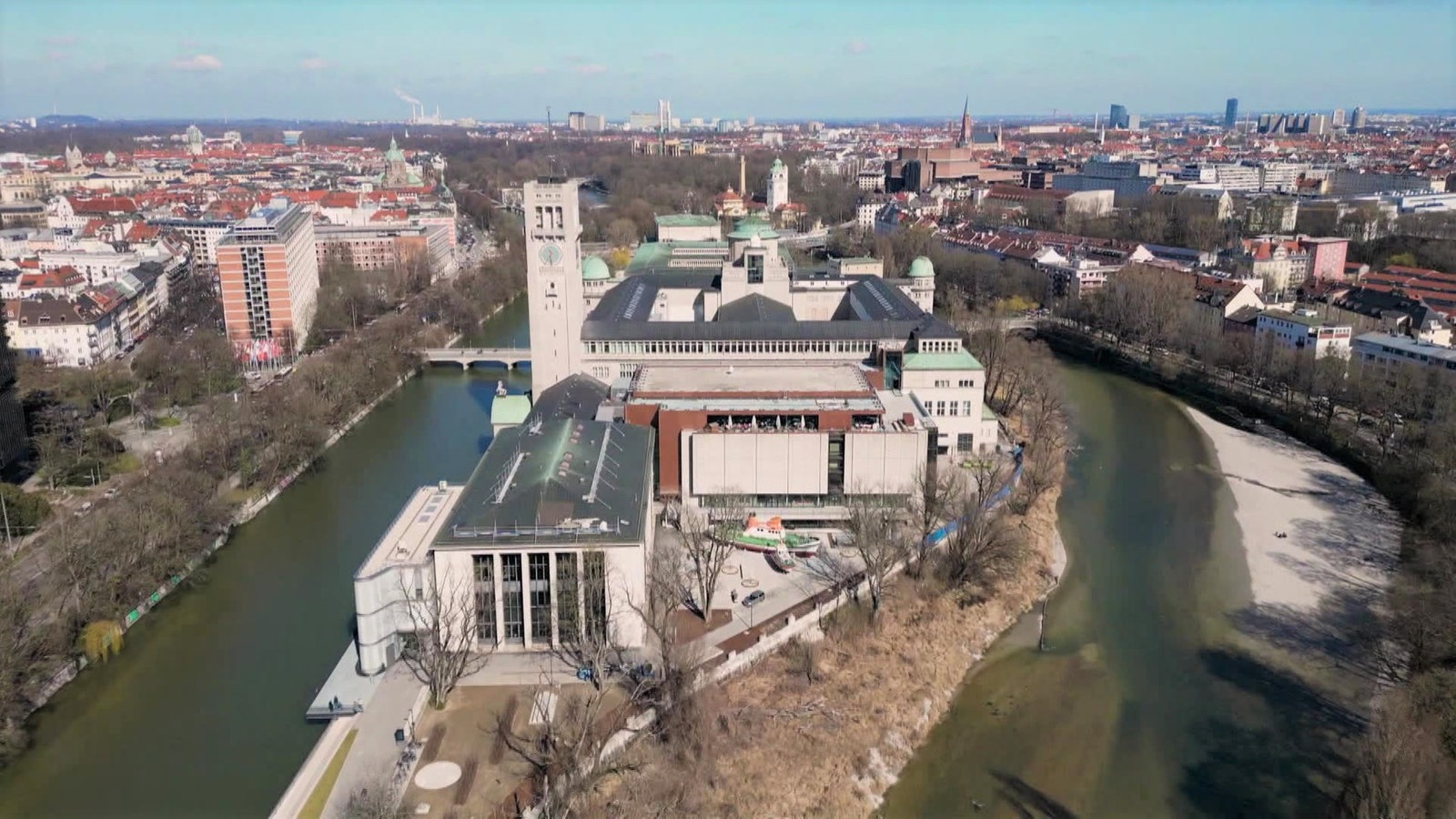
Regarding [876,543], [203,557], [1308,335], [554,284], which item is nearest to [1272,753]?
[876,543]

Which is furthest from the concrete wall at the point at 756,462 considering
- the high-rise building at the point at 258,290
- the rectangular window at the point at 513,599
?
the high-rise building at the point at 258,290

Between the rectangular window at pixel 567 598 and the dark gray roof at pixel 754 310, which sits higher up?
the dark gray roof at pixel 754 310

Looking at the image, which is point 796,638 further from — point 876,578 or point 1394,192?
point 1394,192

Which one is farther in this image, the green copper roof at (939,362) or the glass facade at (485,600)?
the green copper roof at (939,362)

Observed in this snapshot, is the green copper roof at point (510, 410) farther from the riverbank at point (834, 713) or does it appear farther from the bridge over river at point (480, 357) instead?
the bridge over river at point (480, 357)

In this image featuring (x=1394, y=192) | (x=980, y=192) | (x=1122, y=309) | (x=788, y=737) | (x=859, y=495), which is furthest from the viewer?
(x=980, y=192)

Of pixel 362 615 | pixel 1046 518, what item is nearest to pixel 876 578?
pixel 1046 518

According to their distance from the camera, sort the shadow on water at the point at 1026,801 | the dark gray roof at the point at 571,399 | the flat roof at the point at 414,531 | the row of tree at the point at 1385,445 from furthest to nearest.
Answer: the dark gray roof at the point at 571,399, the flat roof at the point at 414,531, the shadow on water at the point at 1026,801, the row of tree at the point at 1385,445

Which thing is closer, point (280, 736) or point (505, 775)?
point (505, 775)
